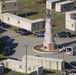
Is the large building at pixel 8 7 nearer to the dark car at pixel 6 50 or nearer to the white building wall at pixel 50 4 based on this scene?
the white building wall at pixel 50 4

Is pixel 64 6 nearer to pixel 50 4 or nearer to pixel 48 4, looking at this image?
pixel 50 4

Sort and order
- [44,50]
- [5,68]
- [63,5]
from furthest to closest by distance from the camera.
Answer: [63,5] < [44,50] < [5,68]

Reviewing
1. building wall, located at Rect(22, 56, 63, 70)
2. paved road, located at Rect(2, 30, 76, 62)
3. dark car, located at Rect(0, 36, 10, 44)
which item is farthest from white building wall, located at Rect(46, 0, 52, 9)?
building wall, located at Rect(22, 56, 63, 70)

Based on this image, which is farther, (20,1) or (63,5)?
(20,1)

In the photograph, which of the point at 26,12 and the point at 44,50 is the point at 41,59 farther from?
the point at 26,12

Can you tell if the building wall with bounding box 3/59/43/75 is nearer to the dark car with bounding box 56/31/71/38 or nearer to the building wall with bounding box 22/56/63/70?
the building wall with bounding box 22/56/63/70

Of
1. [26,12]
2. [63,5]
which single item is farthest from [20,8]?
[63,5]
